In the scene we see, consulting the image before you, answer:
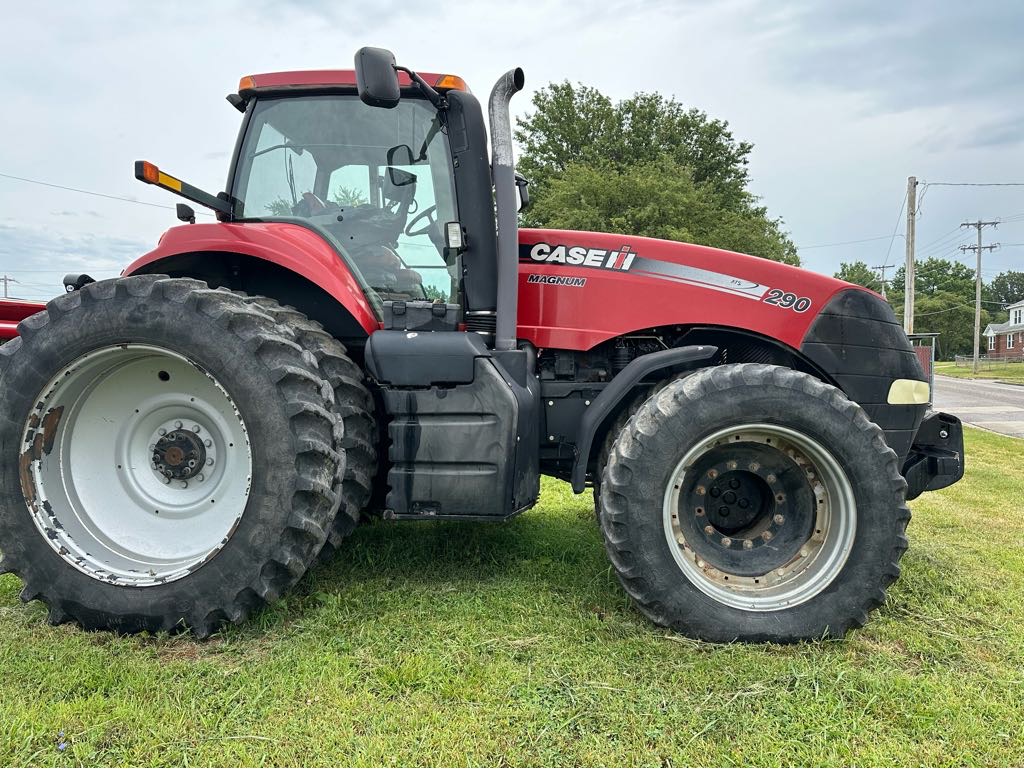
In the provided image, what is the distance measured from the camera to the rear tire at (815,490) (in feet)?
8.25

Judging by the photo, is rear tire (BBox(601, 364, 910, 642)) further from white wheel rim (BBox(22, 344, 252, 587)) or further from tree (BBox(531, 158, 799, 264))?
tree (BBox(531, 158, 799, 264))

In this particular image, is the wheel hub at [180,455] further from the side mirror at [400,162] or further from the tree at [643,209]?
the tree at [643,209]

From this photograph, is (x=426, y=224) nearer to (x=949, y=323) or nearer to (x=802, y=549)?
(x=802, y=549)

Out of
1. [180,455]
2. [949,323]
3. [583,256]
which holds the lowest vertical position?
[180,455]

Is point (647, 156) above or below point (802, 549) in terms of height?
above

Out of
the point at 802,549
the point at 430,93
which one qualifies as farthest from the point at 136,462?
the point at 802,549

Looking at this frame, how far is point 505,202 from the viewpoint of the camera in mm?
2824

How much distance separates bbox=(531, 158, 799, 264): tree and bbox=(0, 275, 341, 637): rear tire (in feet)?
62.3

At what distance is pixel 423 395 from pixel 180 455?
3.40ft

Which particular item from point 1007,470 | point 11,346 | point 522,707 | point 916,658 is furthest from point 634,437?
point 1007,470

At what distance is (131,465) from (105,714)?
109cm

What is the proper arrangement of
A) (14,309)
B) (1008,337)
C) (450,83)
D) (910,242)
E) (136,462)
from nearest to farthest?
(136,462) < (450,83) < (14,309) < (910,242) < (1008,337)

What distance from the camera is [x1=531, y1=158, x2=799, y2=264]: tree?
69.4 feet

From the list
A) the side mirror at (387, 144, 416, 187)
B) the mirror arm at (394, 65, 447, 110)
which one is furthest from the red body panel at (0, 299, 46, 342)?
the mirror arm at (394, 65, 447, 110)
